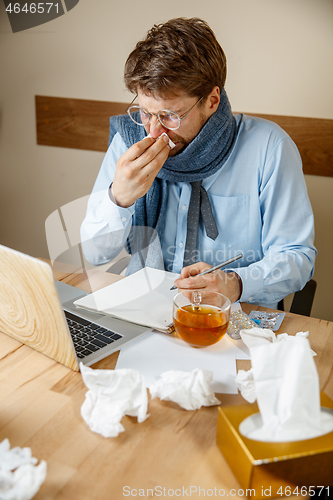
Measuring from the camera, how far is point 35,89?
2.82 m

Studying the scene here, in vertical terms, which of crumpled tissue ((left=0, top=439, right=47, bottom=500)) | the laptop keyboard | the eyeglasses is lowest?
the laptop keyboard

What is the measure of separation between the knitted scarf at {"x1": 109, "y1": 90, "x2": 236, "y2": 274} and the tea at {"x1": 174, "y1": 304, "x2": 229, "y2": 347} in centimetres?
54

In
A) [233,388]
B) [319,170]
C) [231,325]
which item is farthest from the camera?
[319,170]

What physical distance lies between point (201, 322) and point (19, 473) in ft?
1.60

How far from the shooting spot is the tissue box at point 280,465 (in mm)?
608

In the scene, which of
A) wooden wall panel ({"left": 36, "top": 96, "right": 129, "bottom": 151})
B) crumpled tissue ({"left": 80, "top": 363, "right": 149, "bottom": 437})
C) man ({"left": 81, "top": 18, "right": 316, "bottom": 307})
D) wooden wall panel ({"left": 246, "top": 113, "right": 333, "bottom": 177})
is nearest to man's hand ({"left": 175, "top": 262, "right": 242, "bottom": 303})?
man ({"left": 81, "top": 18, "right": 316, "bottom": 307})

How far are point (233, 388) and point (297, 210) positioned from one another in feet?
2.79

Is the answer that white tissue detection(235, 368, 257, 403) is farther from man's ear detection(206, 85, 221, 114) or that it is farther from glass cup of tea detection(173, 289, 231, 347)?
man's ear detection(206, 85, 221, 114)

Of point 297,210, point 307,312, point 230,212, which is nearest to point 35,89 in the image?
point 230,212

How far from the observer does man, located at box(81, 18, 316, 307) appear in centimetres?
136

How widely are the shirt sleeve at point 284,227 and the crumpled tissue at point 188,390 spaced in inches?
24.2

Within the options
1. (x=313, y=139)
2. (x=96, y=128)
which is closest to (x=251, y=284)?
(x=313, y=139)

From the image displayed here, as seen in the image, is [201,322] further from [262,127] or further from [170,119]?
[262,127]

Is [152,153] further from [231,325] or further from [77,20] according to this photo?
[77,20]
